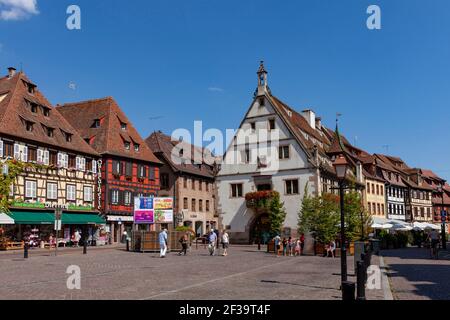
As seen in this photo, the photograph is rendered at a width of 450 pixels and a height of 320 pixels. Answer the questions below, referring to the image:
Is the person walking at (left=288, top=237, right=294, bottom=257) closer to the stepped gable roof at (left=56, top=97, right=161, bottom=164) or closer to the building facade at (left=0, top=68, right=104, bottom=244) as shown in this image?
the building facade at (left=0, top=68, right=104, bottom=244)

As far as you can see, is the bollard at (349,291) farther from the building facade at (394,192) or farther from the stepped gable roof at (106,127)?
the building facade at (394,192)

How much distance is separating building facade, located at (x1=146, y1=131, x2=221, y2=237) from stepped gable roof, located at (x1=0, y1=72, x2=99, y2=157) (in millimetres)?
13387

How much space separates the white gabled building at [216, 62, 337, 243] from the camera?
41.4 metres

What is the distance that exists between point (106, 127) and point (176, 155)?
13048 millimetres

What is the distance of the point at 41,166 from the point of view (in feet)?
127

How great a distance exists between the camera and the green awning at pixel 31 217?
36.0m

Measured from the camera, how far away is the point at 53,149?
4059 cm

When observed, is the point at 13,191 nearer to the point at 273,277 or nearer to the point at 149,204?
the point at 149,204

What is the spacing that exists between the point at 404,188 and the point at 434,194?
631 inches

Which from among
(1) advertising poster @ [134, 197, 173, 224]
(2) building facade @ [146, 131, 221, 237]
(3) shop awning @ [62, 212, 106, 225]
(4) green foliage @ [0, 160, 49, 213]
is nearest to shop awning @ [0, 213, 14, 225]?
(4) green foliage @ [0, 160, 49, 213]

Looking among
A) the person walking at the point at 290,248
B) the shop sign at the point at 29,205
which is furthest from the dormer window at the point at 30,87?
the person walking at the point at 290,248

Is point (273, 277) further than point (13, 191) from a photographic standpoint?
No

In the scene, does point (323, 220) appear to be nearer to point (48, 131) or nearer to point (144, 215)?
point (144, 215)
